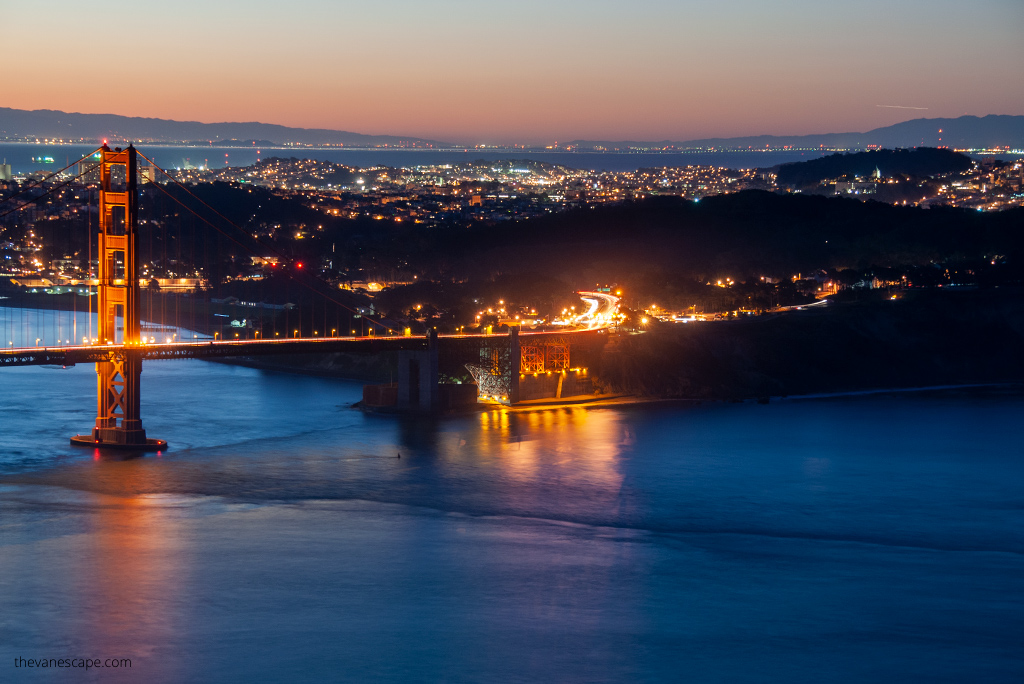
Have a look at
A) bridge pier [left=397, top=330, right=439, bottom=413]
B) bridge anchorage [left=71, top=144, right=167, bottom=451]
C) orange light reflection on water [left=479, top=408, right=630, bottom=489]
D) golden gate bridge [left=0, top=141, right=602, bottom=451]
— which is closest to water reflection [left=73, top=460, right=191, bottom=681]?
bridge anchorage [left=71, top=144, right=167, bottom=451]

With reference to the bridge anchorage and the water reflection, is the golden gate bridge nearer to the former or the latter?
the bridge anchorage

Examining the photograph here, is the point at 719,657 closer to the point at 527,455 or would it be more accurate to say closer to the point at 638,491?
the point at 638,491

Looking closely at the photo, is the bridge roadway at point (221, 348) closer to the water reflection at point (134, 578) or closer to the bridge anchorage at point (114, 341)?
the bridge anchorage at point (114, 341)

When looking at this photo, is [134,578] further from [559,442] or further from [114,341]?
[559,442]

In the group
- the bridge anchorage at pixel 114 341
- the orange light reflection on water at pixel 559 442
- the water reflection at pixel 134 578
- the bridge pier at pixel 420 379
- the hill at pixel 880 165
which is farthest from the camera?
the hill at pixel 880 165

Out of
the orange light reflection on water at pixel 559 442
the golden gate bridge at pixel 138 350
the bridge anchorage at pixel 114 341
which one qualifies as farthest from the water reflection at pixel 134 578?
the orange light reflection on water at pixel 559 442

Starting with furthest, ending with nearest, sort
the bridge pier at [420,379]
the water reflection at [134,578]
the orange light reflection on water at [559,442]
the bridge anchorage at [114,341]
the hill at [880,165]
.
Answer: the hill at [880,165], the bridge pier at [420,379], the bridge anchorage at [114,341], the orange light reflection on water at [559,442], the water reflection at [134,578]
